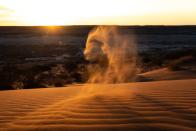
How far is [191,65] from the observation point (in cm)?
1380

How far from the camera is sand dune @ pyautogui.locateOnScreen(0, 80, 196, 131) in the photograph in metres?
3.80

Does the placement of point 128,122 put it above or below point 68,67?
below

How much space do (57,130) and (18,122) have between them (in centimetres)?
66

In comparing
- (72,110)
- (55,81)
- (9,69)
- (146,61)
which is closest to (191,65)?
(146,61)

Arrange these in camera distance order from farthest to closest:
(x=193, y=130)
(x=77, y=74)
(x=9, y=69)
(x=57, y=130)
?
(x=9, y=69), (x=77, y=74), (x=57, y=130), (x=193, y=130)

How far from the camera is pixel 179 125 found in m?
3.68

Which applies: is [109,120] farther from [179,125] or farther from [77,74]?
[77,74]

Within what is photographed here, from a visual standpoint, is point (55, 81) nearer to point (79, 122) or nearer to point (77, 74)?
point (77, 74)

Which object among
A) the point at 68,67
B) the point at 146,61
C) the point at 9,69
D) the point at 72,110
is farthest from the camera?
the point at 146,61

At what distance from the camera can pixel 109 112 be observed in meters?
4.32

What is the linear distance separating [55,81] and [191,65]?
4991 millimetres

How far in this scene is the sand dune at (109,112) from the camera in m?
3.80

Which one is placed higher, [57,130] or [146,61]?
[146,61]

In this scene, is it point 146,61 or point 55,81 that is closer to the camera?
point 55,81
